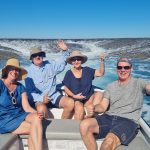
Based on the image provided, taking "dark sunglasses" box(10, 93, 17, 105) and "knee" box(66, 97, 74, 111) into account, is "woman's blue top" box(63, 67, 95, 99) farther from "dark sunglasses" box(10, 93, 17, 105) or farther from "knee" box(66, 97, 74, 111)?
"dark sunglasses" box(10, 93, 17, 105)

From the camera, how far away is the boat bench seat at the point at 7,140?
115 inches

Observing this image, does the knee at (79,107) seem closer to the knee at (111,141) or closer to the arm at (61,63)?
the arm at (61,63)

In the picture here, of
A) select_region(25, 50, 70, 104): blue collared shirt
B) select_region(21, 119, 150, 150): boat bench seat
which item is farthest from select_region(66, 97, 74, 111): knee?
select_region(21, 119, 150, 150): boat bench seat

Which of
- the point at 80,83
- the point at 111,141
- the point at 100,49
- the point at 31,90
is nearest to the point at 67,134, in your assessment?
the point at 111,141

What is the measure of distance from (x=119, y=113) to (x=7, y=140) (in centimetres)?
122

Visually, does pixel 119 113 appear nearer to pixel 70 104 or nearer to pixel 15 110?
pixel 70 104

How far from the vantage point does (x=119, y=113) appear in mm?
3406

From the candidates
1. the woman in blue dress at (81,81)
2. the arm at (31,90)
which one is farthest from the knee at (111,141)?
the arm at (31,90)

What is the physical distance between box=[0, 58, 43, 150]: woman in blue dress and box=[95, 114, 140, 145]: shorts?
65 cm

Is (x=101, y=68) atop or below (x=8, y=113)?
atop

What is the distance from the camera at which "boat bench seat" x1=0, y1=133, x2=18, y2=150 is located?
293cm

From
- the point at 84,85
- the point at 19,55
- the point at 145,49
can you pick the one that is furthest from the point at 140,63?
the point at 84,85

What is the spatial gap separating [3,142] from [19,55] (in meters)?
13.5

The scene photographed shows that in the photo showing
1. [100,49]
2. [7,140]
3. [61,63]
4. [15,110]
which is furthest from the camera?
[100,49]
